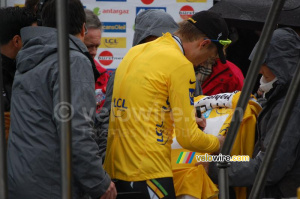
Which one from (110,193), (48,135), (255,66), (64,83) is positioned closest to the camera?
(64,83)

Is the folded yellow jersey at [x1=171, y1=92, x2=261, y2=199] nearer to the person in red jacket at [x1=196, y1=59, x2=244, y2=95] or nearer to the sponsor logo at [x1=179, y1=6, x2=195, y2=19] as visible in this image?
the person in red jacket at [x1=196, y1=59, x2=244, y2=95]

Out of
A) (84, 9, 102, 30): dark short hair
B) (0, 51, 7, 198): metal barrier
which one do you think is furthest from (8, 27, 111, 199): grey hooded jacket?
(84, 9, 102, 30): dark short hair

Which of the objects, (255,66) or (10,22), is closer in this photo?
(255,66)

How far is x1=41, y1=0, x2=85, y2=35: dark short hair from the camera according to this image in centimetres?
325

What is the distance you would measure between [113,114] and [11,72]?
0.63 m

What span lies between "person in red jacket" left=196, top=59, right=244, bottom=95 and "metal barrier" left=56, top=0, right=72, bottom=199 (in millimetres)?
3124

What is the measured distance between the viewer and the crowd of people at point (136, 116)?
9.89ft

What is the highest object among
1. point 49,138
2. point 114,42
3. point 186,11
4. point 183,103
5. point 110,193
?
point 186,11

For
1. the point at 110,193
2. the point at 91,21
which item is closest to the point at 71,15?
the point at 110,193

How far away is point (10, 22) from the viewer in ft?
11.9

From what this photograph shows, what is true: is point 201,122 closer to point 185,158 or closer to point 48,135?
point 185,158

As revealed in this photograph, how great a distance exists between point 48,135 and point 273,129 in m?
1.33

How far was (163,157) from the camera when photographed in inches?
137

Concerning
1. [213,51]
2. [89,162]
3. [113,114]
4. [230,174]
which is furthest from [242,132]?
[89,162]
